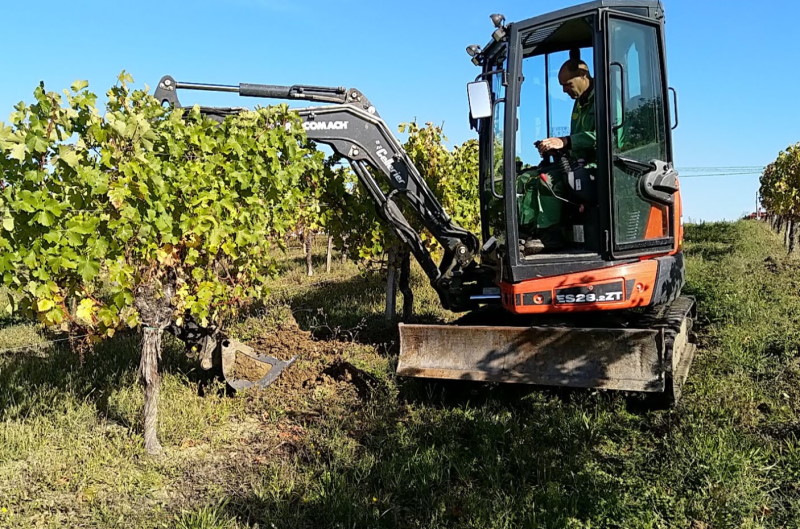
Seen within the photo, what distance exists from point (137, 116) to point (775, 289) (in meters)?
8.69

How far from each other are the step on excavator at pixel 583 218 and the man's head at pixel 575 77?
3cm

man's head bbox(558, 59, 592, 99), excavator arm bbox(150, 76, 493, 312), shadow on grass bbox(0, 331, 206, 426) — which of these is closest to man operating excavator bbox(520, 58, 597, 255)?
man's head bbox(558, 59, 592, 99)

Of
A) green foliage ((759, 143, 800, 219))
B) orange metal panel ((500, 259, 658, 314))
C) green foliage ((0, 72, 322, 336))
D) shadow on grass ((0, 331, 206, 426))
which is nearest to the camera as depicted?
green foliage ((0, 72, 322, 336))

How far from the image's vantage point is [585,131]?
496 centimetres

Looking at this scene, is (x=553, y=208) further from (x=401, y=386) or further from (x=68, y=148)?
(x=68, y=148)

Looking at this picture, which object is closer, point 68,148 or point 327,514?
point 327,514

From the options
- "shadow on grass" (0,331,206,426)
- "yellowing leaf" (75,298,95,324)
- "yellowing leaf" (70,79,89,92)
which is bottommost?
"shadow on grass" (0,331,206,426)

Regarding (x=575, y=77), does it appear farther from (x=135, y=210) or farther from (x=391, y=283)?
(x=391, y=283)

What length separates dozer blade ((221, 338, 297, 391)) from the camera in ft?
18.7

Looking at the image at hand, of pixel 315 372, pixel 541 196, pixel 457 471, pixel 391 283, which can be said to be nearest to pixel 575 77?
pixel 541 196

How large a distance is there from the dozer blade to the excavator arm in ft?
5.92

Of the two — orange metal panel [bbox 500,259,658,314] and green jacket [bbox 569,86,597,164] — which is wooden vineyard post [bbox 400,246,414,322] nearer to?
orange metal panel [bbox 500,259,658,314]

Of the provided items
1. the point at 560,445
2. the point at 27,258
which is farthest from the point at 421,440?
the point at 27,258

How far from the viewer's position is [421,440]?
15.1ft
